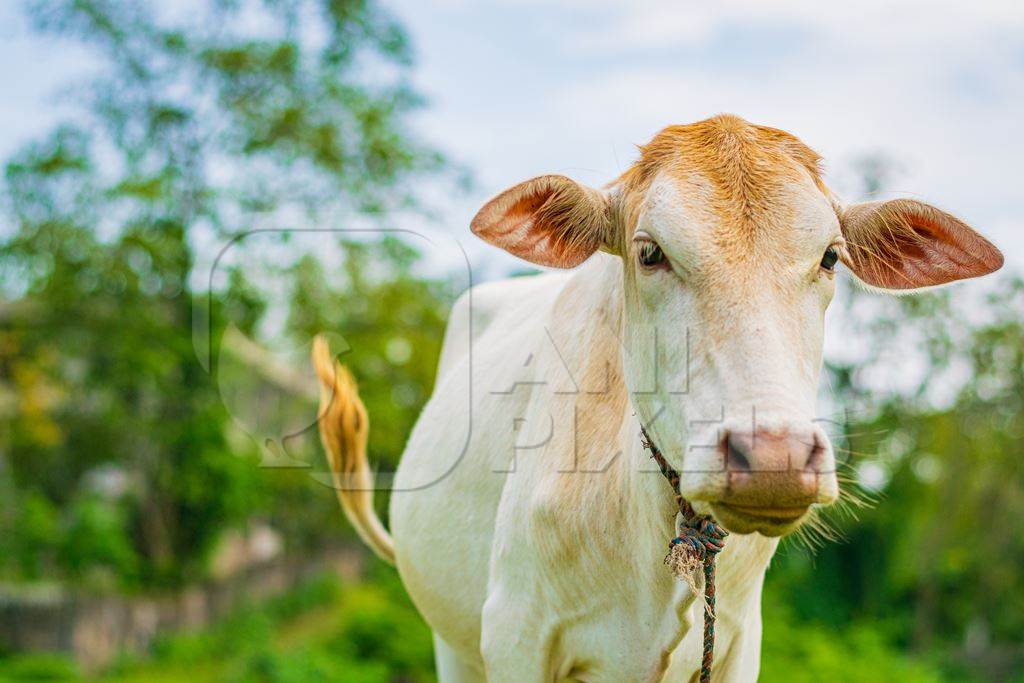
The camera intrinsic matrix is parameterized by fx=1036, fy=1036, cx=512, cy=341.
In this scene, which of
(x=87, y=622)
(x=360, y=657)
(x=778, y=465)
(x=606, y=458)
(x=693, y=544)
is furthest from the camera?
(x=87, y=622)

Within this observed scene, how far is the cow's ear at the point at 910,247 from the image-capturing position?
2742 mm

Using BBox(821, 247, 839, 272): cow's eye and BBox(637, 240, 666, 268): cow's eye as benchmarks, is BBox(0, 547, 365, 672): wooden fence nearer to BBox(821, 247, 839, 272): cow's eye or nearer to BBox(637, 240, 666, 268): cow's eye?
BBox(637, 240, 666, 268): cow's eye

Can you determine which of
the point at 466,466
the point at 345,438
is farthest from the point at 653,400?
the point at 345,438

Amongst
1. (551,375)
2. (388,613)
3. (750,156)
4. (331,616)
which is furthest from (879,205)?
(331,616)

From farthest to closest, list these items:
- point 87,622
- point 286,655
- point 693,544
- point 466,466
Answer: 1. point 87,622
2. point 286,655
3. point 466,466
4. point 693,544

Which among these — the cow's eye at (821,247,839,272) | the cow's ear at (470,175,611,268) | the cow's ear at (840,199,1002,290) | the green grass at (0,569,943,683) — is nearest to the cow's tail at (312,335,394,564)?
the cow's ear at (470,175,611,268)

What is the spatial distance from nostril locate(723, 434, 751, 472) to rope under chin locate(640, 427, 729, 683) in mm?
434

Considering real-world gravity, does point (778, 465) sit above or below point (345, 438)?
above

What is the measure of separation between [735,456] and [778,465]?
0.29ft

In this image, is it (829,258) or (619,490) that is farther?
(619,490)

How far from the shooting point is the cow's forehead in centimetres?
233

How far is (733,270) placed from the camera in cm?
228

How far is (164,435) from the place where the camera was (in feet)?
59.0

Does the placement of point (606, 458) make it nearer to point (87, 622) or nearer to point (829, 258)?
point (829, 258)
